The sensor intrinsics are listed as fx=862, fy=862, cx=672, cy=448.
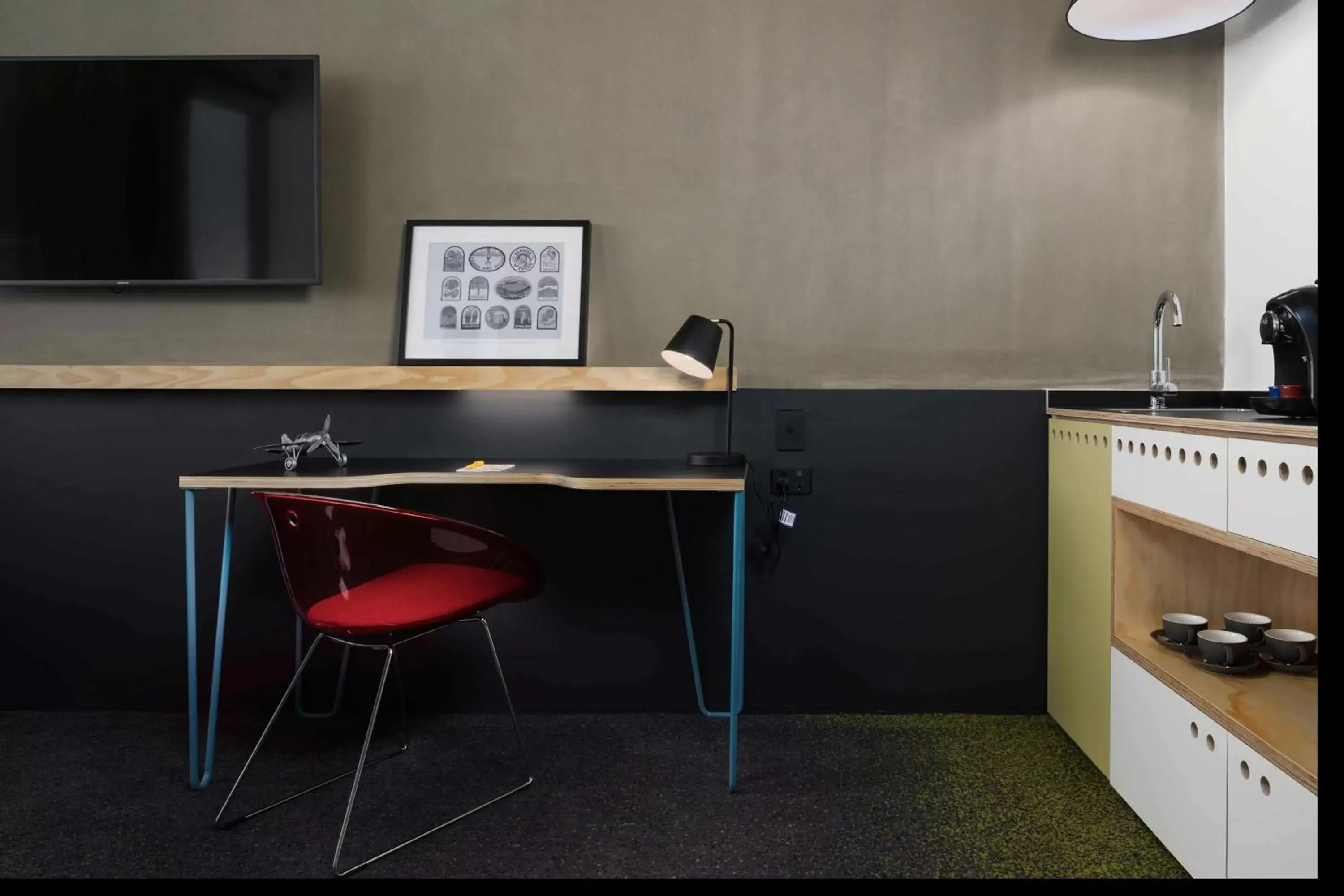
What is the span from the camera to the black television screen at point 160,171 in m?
2.40

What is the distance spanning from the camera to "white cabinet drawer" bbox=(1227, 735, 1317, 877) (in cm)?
128

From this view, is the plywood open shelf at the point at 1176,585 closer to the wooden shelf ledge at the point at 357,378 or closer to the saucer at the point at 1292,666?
the saucer at the point at 1292,666

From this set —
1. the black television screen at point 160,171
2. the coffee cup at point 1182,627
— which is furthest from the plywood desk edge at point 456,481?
the coffee cup at point 1182,627

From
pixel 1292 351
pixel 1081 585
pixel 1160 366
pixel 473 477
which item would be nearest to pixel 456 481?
pixel 473 477

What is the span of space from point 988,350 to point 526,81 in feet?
5.10

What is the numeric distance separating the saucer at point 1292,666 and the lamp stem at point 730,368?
1.29 meters

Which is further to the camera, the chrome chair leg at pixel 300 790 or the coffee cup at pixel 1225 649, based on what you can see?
the chrome chair leg at pixel 300 790

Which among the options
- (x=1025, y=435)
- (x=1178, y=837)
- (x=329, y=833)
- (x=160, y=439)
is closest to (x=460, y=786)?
(x=329, y=833)

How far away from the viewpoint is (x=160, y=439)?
2543mm

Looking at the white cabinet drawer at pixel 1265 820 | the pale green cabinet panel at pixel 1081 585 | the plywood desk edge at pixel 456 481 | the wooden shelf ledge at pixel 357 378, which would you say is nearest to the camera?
the white cabinet drawer at pixel 1265 820

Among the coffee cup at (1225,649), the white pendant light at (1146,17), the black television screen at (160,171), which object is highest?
the white pendant light at (1146,17)

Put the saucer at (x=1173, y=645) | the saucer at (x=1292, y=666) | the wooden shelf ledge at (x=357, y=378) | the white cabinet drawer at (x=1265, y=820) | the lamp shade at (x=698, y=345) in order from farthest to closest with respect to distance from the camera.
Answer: the wooden shelf ledge at (x=357, y=378), the lamp shade at (x=698, y=345), the saucer at (x=1173, y=645), the saucer at (x=1292, y=666), the white cabinet drawer at (x=1265, y=820)

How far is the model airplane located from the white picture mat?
331mm

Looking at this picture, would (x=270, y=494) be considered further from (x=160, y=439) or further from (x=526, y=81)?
(x=526, y=81)
